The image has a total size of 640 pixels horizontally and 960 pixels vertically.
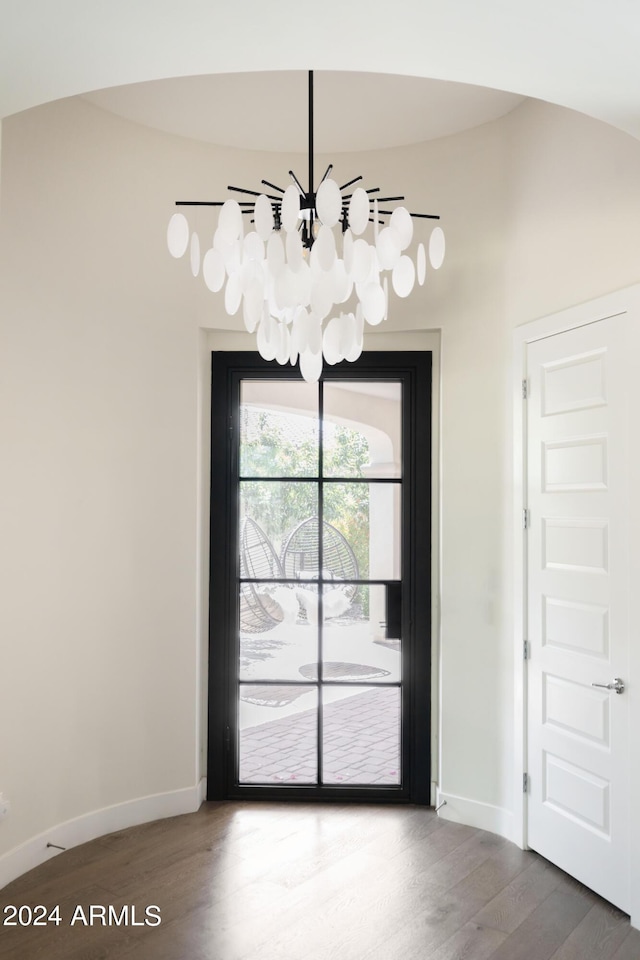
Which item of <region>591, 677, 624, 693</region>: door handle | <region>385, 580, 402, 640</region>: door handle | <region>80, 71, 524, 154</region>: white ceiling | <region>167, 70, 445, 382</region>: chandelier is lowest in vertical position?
<region>591, 677, 624, 693</region>: door handle

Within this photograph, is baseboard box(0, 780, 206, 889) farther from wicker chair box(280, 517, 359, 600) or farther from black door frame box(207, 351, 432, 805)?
wicker chair box(280, 517, 359, 600)

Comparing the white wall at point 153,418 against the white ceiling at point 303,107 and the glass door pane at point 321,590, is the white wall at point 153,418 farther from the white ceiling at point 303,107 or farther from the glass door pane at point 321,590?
the glass door pane at point 321,590

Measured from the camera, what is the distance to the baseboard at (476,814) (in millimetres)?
3152

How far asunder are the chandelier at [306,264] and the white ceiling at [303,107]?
98 centimetres

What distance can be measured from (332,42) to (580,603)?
6.74 ft

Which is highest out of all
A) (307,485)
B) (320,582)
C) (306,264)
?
(306,264)

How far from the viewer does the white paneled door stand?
2.60m

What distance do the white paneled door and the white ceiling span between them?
1105 mm

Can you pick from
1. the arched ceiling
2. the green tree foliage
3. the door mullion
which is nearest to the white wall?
the green tree foliage

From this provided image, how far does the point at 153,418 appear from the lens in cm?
336

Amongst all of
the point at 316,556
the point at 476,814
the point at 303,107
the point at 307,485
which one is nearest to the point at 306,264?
the point at 303,107

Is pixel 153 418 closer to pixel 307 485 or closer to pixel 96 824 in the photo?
pixel 307 485

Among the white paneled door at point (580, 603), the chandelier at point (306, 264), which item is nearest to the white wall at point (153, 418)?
the white paneled door at point (580, 603)

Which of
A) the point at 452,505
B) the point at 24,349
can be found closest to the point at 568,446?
the point at 452,505
